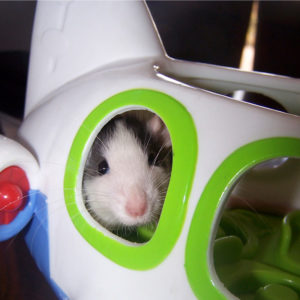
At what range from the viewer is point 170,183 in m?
0.77

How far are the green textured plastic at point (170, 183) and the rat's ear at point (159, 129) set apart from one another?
1.17 ft

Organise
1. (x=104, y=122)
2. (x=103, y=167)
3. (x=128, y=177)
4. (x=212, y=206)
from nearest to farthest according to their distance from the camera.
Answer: (x=212, y=206) < (x=104, y=122) < (x=128, y=177) < (x=103, y=167)

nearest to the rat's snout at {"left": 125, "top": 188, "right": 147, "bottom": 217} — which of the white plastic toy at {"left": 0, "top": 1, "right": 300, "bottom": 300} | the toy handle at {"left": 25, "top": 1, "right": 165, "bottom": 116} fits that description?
the white plastic toy at {"left": 0, "top": 1, "right": 300, "bottom": 300}

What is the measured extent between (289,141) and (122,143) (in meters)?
0.53

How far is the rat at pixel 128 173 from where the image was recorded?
98cm

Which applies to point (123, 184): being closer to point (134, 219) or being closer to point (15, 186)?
point (134, 219)

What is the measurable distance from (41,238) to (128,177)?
254mm

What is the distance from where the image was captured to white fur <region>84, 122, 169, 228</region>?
0.99 metres

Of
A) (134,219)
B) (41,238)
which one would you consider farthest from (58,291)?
(134,219)

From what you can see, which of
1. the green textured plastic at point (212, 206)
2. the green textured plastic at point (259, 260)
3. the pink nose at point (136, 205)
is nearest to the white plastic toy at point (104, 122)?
the green textured plastic at point (212, 206)

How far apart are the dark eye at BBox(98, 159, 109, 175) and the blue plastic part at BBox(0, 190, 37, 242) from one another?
0.21 meters

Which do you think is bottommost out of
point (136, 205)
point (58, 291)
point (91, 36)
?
point (58, 291)

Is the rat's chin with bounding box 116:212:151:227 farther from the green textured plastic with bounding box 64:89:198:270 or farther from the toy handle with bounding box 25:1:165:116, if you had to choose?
the toy handle with bounding box 25:1:165:116

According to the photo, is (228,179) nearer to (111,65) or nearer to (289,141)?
(289,141)
